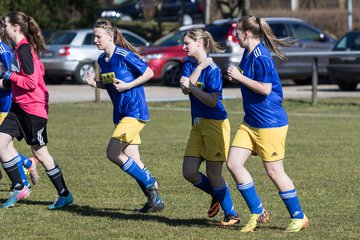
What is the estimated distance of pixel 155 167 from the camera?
11.6 m

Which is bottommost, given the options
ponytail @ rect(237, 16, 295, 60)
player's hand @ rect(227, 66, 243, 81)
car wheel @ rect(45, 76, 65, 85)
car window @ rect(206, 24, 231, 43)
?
car wheel @ rect(45, 76, 65, 85)

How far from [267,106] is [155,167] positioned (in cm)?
436

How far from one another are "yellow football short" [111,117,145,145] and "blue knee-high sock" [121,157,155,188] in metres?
0.20

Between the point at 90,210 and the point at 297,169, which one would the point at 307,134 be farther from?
the point at 90,210

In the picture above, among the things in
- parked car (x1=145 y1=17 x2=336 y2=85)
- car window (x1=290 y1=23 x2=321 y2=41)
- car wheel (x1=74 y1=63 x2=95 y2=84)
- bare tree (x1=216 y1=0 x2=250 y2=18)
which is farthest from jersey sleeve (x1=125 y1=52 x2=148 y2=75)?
bare tree (x1=216 y1=0 x2=250 y2=18)

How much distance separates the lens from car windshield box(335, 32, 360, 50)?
23422mm

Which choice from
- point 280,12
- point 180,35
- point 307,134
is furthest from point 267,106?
point 280,12

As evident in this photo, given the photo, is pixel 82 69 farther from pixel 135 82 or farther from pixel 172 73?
pixel 135 82

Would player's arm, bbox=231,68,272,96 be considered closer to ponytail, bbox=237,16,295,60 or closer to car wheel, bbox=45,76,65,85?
ponytail, bbox=237,16,295,60

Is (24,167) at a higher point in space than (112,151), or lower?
lower

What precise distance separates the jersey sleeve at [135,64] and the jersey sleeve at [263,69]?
57.0 inches

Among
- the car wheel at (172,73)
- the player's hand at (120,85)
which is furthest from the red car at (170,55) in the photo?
the player's hand at (120,85)

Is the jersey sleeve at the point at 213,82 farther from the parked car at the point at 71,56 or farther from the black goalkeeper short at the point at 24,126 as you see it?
the parked car at the point at 71,56

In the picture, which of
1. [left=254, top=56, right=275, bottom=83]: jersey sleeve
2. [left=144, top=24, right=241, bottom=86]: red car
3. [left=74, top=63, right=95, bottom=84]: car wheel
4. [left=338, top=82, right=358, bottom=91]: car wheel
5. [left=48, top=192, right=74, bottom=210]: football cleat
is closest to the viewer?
[left=254, top=56, right=275, bottom=83]: jersey sleeve
